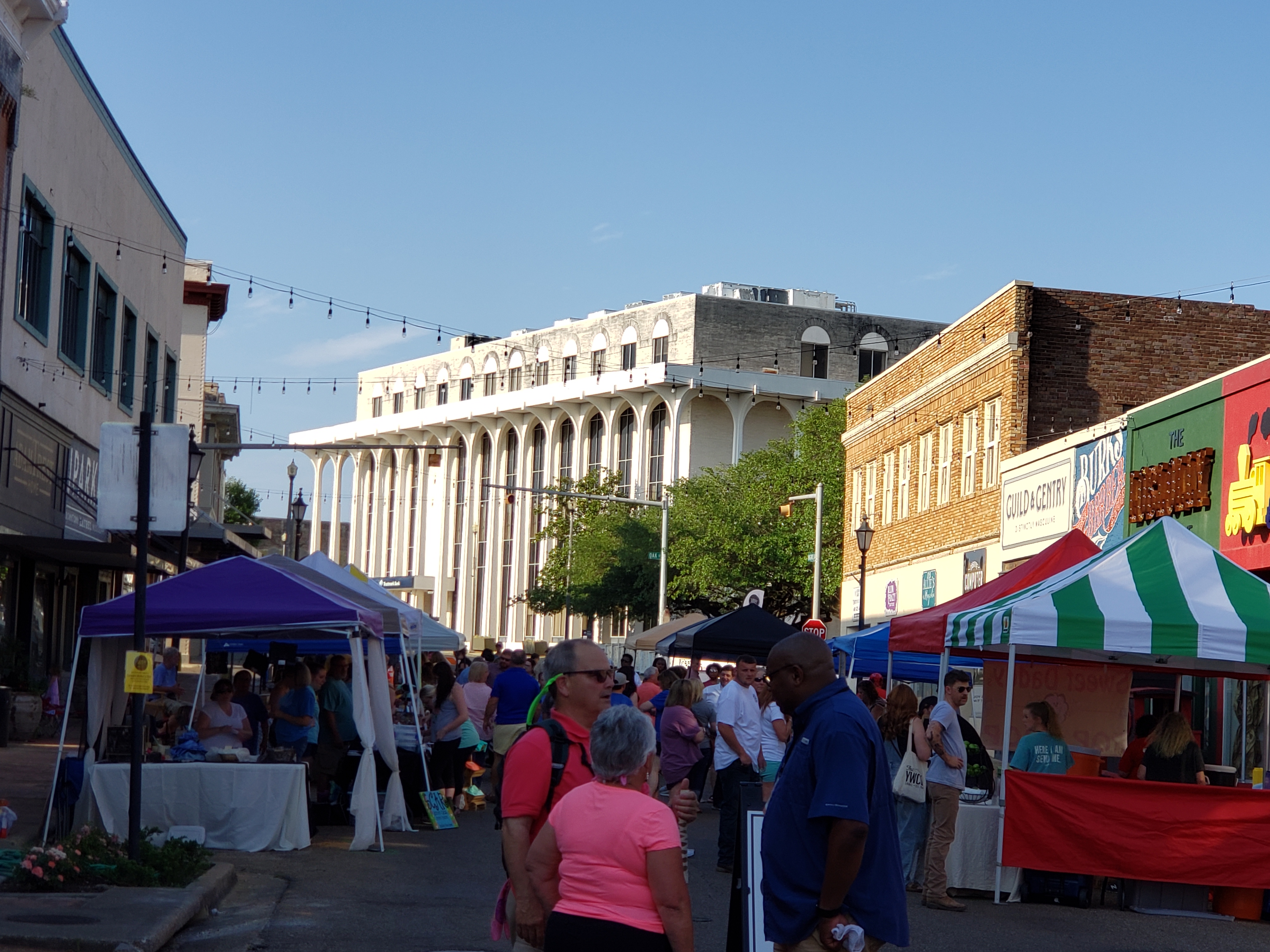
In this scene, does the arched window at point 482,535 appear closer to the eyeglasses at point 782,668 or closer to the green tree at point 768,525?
the green tree at point 768,525

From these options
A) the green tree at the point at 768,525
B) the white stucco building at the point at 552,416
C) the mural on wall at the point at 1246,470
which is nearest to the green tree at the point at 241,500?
the white stucco building at the point at 552,416

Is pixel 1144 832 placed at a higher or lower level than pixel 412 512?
lower

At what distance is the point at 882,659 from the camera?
2306 centimetres

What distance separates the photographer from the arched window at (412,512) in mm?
95125

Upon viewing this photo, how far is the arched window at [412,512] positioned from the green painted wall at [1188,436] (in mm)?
74243

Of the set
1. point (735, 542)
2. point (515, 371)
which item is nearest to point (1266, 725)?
point (735, 542)

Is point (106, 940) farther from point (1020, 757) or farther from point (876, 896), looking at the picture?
point (1020, 757)

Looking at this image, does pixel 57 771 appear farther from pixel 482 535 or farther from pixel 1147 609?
pixel 482 535

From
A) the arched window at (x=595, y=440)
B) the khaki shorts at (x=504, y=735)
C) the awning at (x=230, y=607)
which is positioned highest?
the arched window at (x=595, y=440)

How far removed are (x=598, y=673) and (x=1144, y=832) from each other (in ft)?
27.8

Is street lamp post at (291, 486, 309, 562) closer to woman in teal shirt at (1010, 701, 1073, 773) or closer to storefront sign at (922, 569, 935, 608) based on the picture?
storefront sign at (922, 569, 935, 608)

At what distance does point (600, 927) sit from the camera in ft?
16.3

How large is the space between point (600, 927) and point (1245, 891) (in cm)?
962

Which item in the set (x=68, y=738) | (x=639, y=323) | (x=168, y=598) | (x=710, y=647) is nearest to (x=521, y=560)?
(x=639, y=323)
